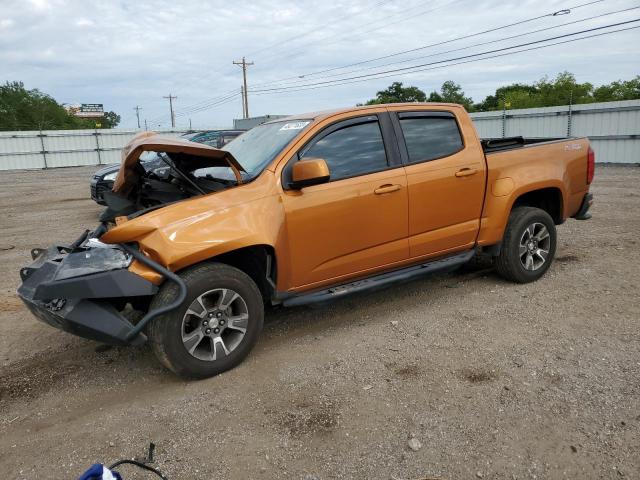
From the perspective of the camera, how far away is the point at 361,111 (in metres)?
4.29

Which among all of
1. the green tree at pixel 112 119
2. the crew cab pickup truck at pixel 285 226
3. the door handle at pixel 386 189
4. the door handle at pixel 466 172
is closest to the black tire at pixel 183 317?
the crew cab pickup truck at pixel 285 226

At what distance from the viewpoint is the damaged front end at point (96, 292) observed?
10.2 feet

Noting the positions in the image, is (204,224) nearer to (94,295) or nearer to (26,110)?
(94,295)

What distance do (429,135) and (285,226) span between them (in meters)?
1.78

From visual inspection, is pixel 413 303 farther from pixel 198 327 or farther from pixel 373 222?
pixel 198 327

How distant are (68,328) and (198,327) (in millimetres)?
811

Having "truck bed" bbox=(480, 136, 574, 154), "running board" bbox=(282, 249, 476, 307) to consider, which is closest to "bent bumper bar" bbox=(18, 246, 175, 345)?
"running board" bbox=(282, 249, 476, 307)

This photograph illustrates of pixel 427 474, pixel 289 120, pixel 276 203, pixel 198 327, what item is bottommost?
pixel 427 474

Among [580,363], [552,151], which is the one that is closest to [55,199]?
[552,151]

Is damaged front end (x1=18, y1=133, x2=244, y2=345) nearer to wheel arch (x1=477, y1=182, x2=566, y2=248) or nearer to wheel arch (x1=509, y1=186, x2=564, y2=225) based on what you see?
wheel arch (x1=477, y1=182, x2=566, y2=248)

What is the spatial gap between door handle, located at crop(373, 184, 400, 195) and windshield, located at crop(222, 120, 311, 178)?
796mm

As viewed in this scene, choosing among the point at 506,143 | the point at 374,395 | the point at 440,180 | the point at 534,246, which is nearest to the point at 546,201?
the point at 534,246

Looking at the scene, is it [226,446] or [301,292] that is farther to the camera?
[301,292]

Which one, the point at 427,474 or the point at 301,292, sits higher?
the point at 301,292
